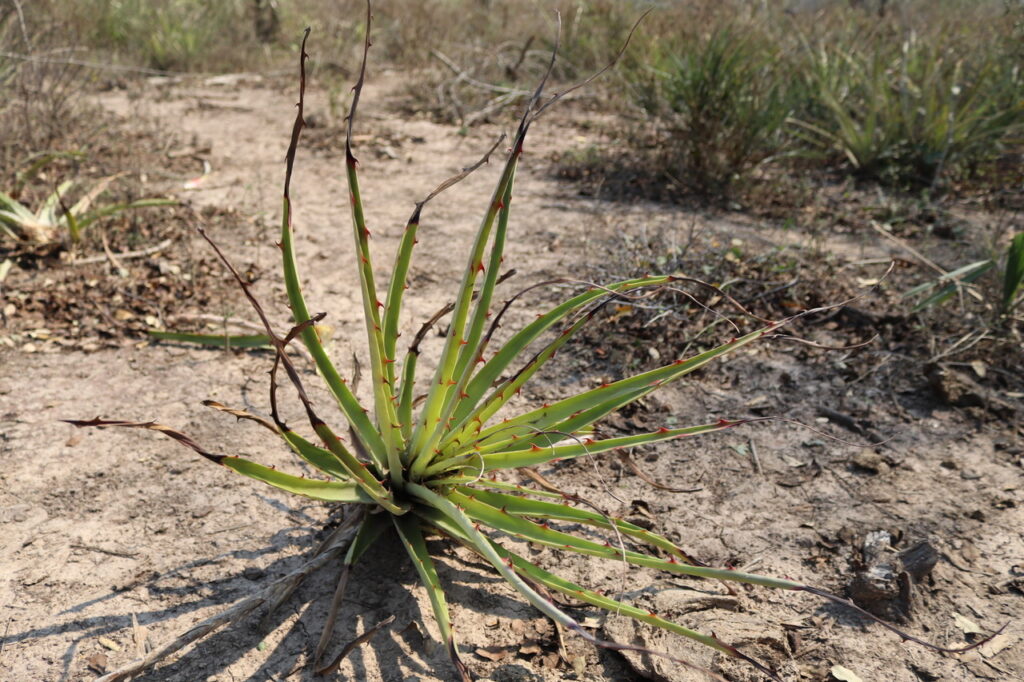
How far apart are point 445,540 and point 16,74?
3971mm

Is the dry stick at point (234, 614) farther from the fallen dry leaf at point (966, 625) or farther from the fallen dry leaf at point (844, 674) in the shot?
the fallen dry leaf at point (966, 625)

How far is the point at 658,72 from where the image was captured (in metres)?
4.61

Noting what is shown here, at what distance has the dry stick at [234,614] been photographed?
1474 millimetres

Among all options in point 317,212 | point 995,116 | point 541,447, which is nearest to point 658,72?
point 995,116

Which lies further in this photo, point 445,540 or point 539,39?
point 539,39

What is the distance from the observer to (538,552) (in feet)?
6.85

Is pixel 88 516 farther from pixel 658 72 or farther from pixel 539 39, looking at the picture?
pixel 539 39

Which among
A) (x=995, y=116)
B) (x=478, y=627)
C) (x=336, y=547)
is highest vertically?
(x=995, y=116)

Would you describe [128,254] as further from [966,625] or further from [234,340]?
[966,625]

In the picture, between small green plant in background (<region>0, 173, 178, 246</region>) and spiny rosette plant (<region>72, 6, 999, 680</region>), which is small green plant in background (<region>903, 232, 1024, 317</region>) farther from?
small green plant in background (<region>0, 173, 178, 246</region>)

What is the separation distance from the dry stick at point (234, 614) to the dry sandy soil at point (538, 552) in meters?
0.08

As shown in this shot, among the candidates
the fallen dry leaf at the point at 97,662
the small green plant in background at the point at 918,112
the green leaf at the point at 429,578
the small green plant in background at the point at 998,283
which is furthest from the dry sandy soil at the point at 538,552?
the small green plant in background at the point at 918,112

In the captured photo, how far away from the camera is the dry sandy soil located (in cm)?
175

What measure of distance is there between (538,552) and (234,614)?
82 cm
